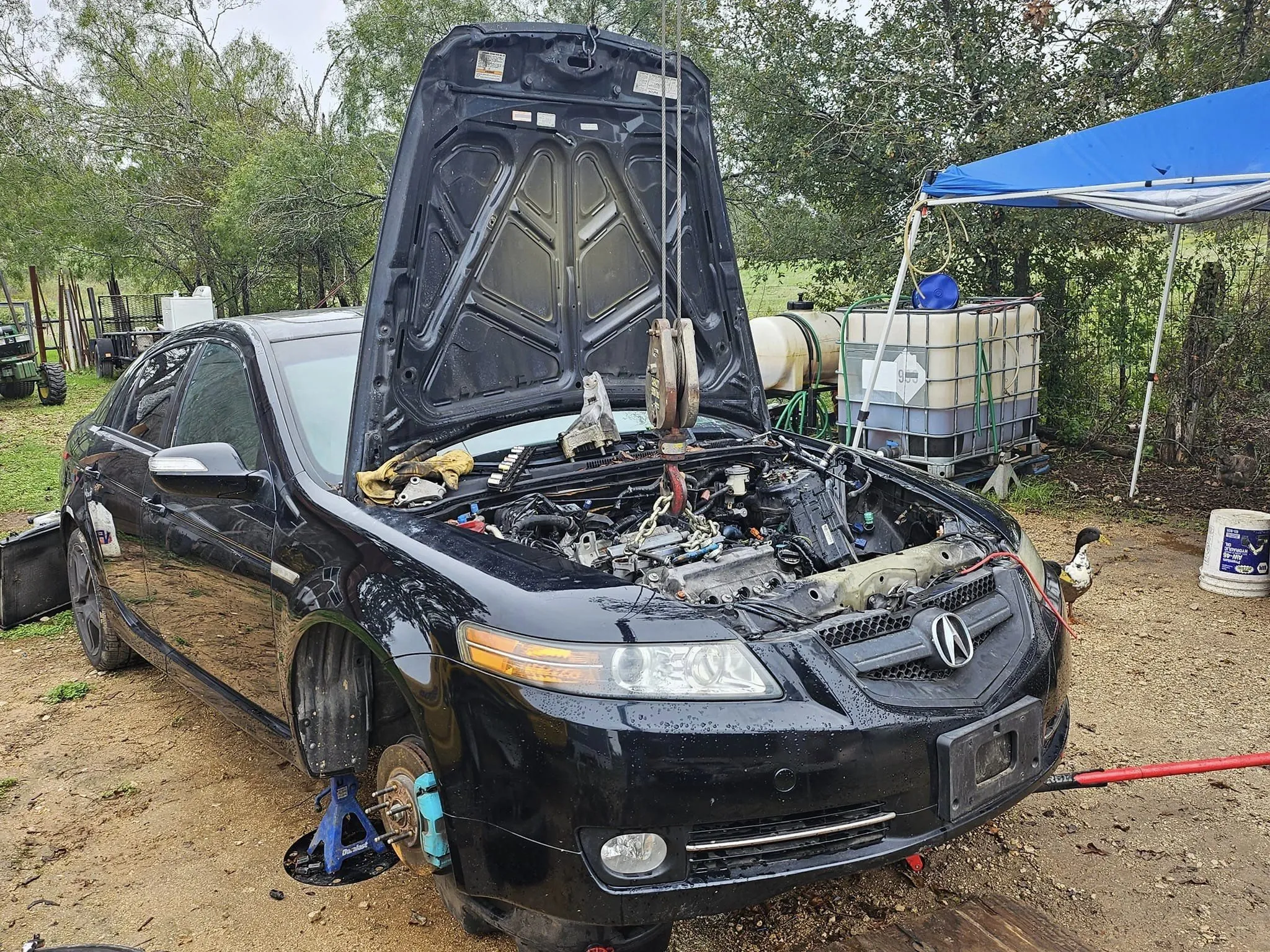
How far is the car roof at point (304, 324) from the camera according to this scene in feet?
11.7

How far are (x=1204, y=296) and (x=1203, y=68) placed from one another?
6.47ft

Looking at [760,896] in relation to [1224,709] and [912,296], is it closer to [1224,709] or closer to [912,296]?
[1224,709]

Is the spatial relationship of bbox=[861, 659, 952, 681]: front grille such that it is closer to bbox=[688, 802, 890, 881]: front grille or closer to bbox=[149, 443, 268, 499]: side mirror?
bbox=[688, 802, 890, 881]: front grille

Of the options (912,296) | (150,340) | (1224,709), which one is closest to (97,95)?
(150,340)

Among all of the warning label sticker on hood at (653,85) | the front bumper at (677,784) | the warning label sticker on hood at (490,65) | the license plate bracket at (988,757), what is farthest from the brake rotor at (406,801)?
the warning label sticker on hood at (653,85)

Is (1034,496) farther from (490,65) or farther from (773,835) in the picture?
(773,835)

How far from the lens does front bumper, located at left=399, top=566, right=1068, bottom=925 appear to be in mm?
2057

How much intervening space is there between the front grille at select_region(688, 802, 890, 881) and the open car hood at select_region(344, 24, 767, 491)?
150cm

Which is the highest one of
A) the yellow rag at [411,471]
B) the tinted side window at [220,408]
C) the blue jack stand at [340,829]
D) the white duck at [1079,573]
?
the tinted side window at [220,408]

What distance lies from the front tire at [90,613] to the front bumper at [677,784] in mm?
2928

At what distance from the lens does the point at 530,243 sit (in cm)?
337

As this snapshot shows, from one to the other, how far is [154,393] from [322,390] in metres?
1.26

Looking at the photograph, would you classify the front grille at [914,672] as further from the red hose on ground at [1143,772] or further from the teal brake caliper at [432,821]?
the teal brake caliper at [432,821]

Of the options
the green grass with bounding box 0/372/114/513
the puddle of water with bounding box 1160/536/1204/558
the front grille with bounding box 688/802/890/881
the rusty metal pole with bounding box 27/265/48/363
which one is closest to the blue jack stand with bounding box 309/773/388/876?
the front grille with bounding box 688/802/890/881
